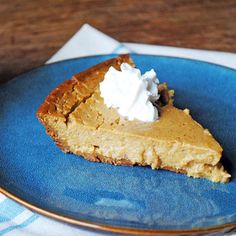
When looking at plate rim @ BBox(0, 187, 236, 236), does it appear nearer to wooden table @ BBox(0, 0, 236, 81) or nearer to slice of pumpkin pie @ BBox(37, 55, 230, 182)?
slice of pumpkin pie @ BBox(37, 55, 230, 182)

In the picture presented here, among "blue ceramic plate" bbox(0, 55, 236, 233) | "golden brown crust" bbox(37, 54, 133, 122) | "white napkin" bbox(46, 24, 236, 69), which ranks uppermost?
"golden brown crust" bbox(37, 54, 133, 122)

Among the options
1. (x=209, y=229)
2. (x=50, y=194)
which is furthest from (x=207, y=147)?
(x=50, y=194)

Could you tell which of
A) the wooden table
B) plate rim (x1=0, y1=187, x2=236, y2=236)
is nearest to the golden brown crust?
plate rim (x1=0, y1=187, x2=236, y2=236)

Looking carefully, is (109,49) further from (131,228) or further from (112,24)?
(131,228)

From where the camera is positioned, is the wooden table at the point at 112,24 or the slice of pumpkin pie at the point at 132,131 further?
the wooden table at the point at 112,24

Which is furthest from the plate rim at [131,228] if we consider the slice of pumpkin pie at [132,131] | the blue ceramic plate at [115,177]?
the slice of pumpkin pie at [132,131]

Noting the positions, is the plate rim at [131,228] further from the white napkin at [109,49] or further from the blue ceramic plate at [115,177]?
the white napkin at [109,49]

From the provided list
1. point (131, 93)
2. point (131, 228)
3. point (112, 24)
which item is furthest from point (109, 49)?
point (131, 228)
